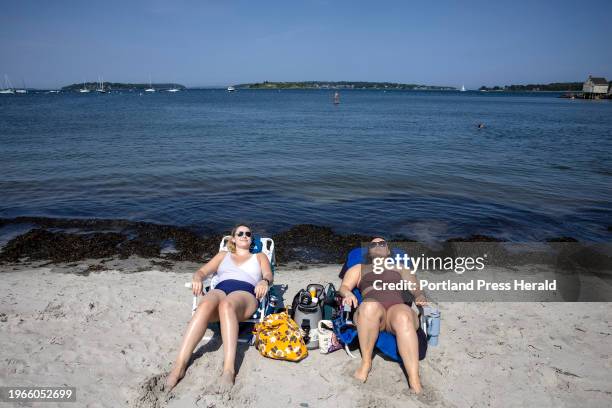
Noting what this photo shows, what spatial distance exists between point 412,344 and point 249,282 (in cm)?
214

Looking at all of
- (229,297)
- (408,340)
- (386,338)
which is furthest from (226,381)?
(408,340)

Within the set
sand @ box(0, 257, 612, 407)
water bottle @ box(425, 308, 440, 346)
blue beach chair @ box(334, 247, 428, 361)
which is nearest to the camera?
sand @ box(0, 257, 612, 407)

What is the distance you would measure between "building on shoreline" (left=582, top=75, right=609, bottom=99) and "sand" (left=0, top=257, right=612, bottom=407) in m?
130

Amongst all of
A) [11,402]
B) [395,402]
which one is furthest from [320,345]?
[11,402]

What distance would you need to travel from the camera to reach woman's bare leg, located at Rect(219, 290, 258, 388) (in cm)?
434

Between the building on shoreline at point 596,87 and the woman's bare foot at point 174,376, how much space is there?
441 feet

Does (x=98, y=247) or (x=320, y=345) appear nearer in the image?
(x=320, y=345)

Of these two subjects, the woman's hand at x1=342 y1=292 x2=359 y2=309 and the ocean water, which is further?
the ocean water

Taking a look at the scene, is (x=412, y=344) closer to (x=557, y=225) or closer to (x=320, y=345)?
(x=320, y=345)

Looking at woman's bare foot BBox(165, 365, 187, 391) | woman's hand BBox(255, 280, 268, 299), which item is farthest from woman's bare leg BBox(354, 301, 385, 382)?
woman's bare foot BBox(165, 365, 187, 391)

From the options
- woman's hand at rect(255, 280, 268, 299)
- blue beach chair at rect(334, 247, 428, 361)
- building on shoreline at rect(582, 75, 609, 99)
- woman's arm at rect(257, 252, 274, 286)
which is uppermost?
building on shoreline at rect(582, 75, 609, 99)

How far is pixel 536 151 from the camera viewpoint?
978 inches

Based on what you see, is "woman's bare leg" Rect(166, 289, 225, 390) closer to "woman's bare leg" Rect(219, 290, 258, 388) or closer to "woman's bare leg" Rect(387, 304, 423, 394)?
"woman's bare leg" Rect(219, 290, 258, 388)

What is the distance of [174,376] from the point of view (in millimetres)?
4289
